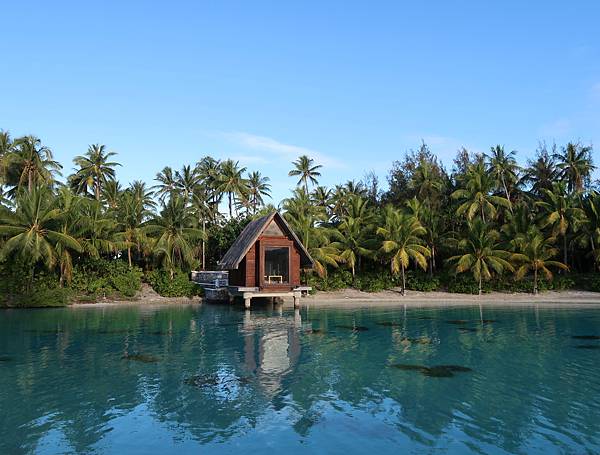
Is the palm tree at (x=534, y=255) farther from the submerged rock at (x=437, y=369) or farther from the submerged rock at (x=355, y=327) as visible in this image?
the submerged rock at (x=437, y=369)

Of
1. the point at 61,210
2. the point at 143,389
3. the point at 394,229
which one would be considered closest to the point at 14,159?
the point at 61,210

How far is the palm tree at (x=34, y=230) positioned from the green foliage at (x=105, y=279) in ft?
12.9

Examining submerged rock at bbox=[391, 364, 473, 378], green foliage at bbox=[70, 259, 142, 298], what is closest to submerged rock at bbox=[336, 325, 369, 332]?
submerged rock at bbox=[391, 364, 473, 378]

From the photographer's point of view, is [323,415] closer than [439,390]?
Yes

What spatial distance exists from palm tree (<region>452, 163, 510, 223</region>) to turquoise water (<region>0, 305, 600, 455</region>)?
2062 cm

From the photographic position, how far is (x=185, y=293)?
36.7 m

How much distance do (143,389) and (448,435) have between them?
657 cm

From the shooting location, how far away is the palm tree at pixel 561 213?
37656 mm

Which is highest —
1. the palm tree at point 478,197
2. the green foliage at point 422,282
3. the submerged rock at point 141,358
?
the palm tree at point 478,197

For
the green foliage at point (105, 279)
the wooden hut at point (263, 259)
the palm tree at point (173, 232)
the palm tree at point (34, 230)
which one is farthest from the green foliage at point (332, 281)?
the palm tree at point (34, 230)

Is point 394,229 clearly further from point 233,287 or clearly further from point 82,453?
point 82,453

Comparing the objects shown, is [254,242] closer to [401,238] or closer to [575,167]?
[401,238]

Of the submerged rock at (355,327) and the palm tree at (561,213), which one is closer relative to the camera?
the submerged rock at (355,327)

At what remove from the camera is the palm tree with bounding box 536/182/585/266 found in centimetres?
3766
